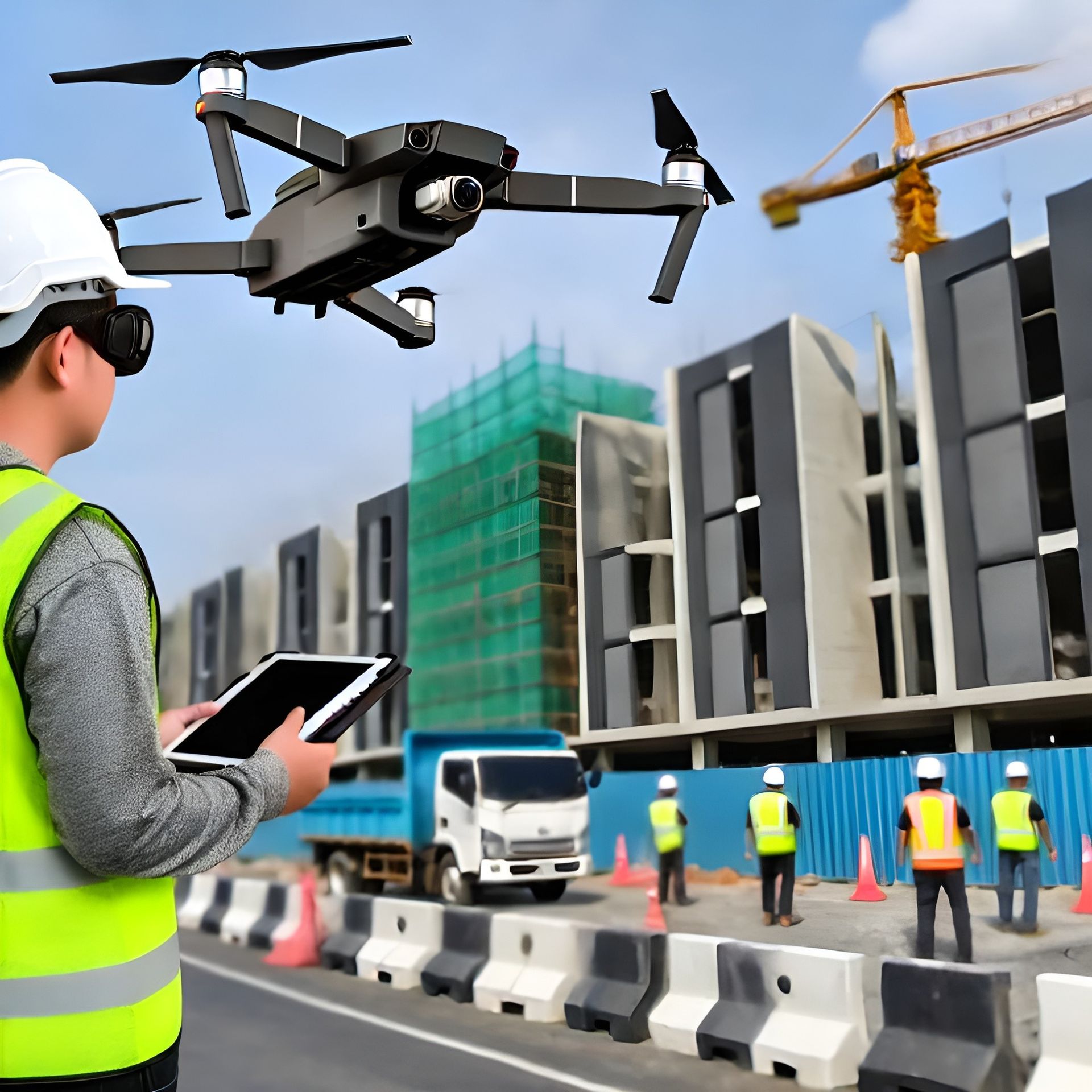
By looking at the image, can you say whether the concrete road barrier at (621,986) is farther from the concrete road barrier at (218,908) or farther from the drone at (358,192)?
the concrete road barrier at (218,908)

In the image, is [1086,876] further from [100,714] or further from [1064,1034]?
[100,714]

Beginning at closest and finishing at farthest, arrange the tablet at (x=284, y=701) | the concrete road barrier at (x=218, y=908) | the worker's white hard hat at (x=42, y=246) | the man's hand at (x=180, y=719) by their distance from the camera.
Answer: the worker's white hard hat at (x=42, y=246) < the tablet at (x=284, y=701) < the man's hand at (x=180, y=719) < the concrete road barrier at (x=218, y=908)

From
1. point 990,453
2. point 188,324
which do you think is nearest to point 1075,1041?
point 990,453

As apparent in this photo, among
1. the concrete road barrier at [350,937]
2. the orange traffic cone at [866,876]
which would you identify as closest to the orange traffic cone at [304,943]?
the concrete road barrier at [350,937]

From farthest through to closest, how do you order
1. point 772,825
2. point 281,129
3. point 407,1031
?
point 407,1031 < point 772,825 < point 281,129

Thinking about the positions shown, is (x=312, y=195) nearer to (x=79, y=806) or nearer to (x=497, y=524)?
(x=497, y=524)

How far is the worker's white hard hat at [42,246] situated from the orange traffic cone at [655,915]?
3.42m

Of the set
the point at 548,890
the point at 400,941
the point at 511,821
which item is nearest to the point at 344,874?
the point at 400,941

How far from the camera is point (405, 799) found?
605 cm

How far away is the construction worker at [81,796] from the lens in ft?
4.09

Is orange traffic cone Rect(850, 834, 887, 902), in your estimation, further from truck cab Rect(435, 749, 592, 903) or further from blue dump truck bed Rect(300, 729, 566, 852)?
blue dump truck bed Rect(300, 729, 566, 852)

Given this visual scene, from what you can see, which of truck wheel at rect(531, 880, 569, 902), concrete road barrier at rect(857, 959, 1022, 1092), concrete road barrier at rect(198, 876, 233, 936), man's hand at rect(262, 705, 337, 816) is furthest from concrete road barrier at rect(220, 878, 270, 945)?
man's hand at rect(262, 705, 337, 816)

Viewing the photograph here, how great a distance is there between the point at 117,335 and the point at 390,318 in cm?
317

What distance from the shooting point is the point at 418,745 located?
5.80 metres
